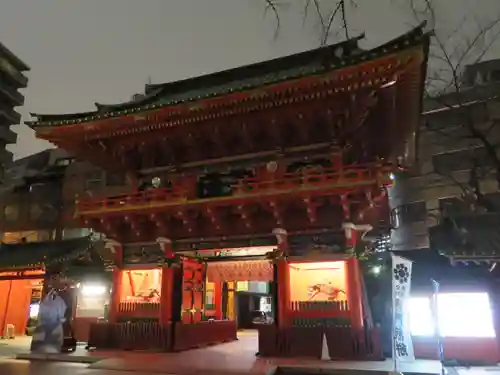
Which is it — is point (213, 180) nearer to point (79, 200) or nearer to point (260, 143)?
point (260, 143)

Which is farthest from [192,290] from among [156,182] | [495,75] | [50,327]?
[495,75]

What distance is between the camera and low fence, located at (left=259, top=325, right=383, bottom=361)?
11469 mm

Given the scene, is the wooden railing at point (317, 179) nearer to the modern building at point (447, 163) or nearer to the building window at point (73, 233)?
the modern building at point (447, 163)

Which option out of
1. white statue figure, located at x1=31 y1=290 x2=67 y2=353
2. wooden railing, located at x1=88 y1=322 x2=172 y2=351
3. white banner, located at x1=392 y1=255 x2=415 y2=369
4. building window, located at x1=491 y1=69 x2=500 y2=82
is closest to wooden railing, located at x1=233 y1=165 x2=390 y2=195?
white banner, located at x1=392 y1=255 x2=415 y2=369

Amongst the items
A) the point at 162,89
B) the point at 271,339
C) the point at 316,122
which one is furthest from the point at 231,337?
the point at 162,89

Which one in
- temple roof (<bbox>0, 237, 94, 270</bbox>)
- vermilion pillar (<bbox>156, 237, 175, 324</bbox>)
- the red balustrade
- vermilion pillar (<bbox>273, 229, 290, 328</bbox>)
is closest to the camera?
vermilion pillar (<bbox>273, 229, 290, 328</bbox>)

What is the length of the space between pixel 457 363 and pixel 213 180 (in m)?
9.52

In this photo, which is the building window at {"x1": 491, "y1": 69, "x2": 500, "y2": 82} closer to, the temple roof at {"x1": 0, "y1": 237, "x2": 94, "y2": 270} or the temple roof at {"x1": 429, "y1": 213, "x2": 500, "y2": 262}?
the temple roof at {"x1": 429, "y1": 213, "x2": 500, "y2": 262}

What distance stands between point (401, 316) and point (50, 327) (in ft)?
38.3

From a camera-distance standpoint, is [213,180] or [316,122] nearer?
[316,122]

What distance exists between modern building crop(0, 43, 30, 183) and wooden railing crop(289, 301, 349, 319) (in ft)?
71.0

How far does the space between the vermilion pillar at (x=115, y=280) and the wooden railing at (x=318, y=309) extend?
21.3 ft

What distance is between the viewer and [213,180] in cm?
1478

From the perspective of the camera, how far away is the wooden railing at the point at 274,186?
452 inches
